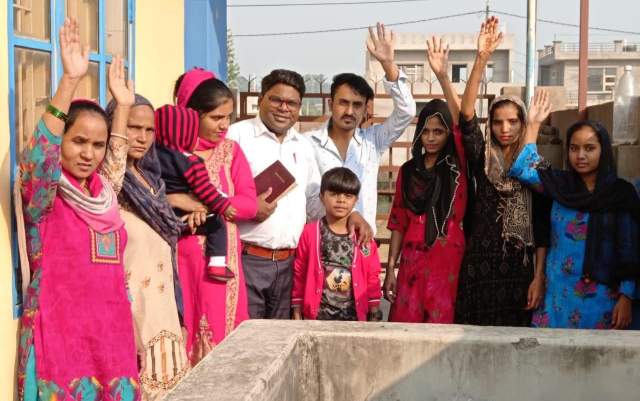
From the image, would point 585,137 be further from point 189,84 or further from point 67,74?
point 67,74

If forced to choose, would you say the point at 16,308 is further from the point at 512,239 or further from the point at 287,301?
the point at 512,239

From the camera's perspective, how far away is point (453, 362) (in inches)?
107

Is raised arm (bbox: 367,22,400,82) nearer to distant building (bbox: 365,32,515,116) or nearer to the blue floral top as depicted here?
the blue floral top

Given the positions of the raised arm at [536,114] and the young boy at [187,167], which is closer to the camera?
the young boy at [187,167]

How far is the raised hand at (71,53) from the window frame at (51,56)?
40 centimetres

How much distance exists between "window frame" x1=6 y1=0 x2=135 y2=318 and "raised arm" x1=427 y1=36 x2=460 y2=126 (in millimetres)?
1571

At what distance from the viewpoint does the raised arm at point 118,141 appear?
313cm

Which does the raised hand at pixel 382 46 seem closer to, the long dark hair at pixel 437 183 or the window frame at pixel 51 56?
the long dark hair at pixel 437 183

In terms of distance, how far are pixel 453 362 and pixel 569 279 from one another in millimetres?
1237

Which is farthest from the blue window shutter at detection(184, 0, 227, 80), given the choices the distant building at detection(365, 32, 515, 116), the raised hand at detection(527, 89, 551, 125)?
the distant building at detection(365, 32, 515, 116)

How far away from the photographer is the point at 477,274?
3945 mm

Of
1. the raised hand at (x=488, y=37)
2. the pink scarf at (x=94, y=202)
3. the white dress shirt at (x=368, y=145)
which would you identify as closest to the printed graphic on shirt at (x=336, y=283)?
the white dress shirt at (x=368, y=145)

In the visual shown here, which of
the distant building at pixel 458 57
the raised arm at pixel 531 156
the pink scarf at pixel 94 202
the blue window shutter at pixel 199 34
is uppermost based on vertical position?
the distant building at pixel 458 57

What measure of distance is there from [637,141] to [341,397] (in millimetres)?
4414
